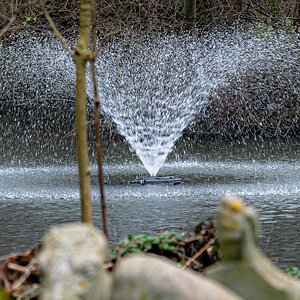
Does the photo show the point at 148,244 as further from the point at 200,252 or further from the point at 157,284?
the point at 157,284

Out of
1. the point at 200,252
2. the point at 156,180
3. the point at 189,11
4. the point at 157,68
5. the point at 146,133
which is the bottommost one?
the point at 200,252

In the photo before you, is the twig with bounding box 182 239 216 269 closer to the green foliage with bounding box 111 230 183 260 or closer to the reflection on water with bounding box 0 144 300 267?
the green foliage with bounding box 111 230 183 260

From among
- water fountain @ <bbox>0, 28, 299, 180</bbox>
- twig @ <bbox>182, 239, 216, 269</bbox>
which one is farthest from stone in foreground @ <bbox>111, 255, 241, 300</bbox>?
water fountain @ <bbox>0, 28, 299, 180</bbox>

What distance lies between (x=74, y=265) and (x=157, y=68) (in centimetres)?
1925

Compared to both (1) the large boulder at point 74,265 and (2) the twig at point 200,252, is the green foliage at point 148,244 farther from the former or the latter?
(1) the large boulder at point 74,265

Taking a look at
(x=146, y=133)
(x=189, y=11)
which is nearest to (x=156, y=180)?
(x=146, y=133)

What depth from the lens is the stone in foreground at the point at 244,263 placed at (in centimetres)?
225

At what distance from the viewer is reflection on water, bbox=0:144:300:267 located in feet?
27.9

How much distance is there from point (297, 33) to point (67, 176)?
32.1ft

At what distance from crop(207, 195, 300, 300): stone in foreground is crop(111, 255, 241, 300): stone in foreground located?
0.26 meters

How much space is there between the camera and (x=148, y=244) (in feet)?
14.3

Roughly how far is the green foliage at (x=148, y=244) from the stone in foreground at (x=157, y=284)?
2150 mm

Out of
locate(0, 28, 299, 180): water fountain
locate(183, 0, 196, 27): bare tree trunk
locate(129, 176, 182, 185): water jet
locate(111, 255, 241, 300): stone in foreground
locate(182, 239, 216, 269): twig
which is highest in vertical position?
locate(183, 0, 196, 27): bare tree trunk

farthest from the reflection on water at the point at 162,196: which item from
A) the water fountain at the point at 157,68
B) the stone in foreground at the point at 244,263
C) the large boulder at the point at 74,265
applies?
the large boulder at the point at 74,265
